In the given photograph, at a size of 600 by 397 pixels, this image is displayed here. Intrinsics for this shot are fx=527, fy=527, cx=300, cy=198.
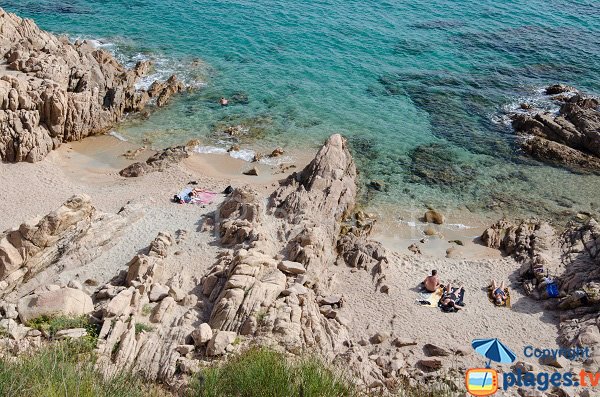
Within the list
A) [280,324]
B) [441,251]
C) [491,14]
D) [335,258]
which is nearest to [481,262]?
[441,251]

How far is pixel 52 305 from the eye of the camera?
17672 mm

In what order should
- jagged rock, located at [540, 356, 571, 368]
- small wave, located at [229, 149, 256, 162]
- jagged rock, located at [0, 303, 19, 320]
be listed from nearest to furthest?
jagged rock, located at [0, 303, 19, 320] < jagged rock, located at [540, 356, 571, 368] < small wave, located at [229, 149, 256, 162]

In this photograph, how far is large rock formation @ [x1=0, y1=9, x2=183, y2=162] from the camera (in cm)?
2973

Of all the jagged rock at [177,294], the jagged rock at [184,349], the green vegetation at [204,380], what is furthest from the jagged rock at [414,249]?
the jagged rock at [184,349]

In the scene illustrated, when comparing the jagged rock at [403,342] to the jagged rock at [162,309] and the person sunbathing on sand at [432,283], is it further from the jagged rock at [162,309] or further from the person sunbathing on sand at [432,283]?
the jagged rock at [162,309]

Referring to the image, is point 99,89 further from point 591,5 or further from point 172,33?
point 591,5

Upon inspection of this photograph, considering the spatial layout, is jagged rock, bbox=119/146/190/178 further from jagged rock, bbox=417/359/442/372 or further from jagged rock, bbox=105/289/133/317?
jagged rock, bbox=417/359/442/372

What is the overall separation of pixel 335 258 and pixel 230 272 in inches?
240

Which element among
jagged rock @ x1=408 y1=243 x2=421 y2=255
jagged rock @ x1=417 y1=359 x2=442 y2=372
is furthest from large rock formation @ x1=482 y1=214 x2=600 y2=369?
jagged rock @ x1=417 y1=359 x2=442 y2=372

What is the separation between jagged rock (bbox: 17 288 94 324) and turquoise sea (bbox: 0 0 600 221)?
17788mm

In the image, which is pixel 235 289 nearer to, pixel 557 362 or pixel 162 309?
pixel 162 309

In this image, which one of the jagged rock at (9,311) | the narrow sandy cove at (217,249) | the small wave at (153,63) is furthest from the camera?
the small wave at (153,63)

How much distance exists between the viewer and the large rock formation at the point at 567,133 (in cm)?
3538

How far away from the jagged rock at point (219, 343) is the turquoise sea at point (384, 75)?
1635cm
